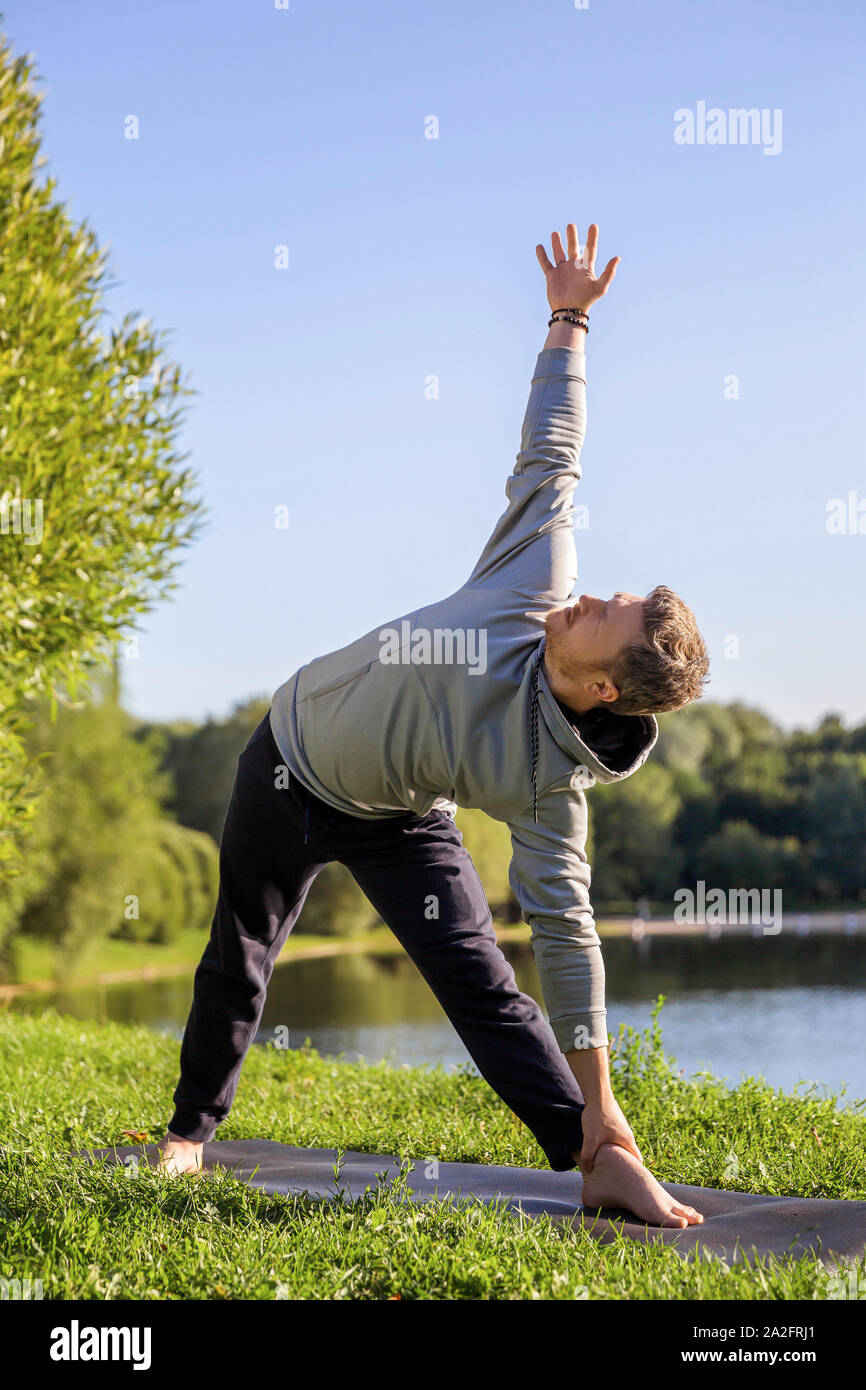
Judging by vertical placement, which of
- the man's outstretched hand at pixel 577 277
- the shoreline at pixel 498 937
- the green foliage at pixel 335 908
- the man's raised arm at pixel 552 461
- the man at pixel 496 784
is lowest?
the shoreline at pixel 498 937

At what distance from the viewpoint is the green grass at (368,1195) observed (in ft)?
8.68

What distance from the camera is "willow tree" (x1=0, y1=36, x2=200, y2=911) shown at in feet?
26.6

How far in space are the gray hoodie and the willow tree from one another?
514 cm

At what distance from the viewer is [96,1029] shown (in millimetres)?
7711

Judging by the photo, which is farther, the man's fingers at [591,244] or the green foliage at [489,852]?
the green foliage at [489,852]

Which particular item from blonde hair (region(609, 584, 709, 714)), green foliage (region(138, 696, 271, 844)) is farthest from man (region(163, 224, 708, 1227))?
green foliage (region(138, 696, 271, 844))

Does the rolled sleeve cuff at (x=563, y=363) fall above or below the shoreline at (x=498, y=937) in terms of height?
above

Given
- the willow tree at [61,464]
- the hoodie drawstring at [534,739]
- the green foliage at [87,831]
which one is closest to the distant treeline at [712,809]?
the green foliage at [87,831]

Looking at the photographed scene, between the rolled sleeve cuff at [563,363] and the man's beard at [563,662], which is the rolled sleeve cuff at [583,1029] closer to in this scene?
the man's beard at [563,662]

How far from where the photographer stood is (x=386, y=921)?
377 centimetres

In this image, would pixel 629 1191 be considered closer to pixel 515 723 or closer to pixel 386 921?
pixel 386 921

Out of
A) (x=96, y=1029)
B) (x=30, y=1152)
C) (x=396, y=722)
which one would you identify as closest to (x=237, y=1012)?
(x=30, y=1152)
